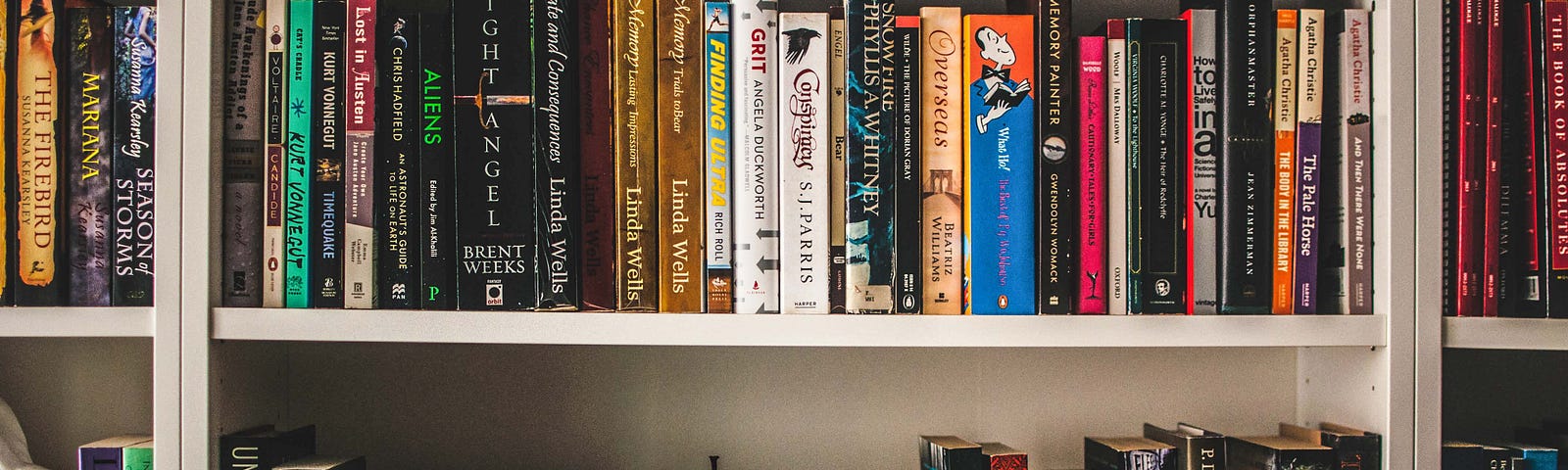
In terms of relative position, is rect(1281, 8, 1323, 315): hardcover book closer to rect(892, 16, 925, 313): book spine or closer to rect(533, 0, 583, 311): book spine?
rect(892, 16, 925, 313): book spine

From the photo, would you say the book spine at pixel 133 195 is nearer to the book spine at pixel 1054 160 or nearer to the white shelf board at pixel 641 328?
the white shelf board at pixel 641 328

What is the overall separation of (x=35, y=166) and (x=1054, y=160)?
2.60 ft

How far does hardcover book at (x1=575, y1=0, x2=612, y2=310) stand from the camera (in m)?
0.71

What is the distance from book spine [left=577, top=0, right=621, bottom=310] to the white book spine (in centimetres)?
39

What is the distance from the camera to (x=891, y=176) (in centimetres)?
71

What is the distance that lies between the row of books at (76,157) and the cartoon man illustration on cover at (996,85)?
649 millimetres

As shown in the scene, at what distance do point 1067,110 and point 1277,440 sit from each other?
0.35m

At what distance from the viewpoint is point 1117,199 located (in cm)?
73

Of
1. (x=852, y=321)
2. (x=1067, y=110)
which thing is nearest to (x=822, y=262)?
(x=852, y=321)

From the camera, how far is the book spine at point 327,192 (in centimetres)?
71

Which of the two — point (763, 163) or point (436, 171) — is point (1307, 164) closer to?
point (763, 163)

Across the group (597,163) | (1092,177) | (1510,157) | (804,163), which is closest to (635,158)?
(597,163)

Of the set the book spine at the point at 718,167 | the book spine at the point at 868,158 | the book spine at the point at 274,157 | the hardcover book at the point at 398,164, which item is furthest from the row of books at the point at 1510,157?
the book spine at the point at 274,157

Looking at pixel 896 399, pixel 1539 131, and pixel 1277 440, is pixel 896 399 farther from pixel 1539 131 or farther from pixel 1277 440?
pixel 1539 131
